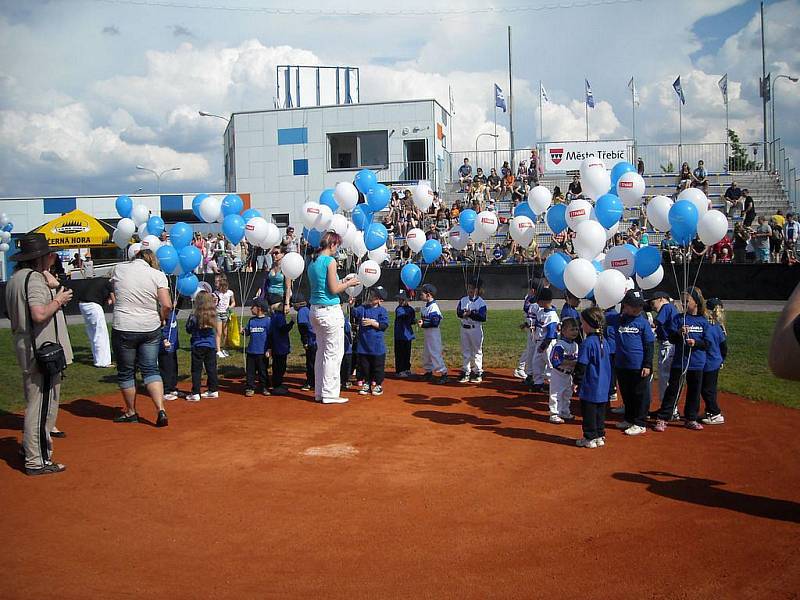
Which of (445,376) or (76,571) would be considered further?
(445,376)

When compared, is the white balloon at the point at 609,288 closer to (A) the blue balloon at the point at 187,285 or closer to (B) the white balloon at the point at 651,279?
(B) the white balloon at the point at 651,279

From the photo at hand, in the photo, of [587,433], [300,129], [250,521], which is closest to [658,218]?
[587,433]

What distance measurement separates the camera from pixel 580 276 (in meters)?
8.70

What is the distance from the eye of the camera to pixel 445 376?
11.7 metres

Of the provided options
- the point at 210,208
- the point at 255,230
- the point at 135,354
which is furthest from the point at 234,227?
the point at 135,354

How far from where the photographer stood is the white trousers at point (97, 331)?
44.4 feet

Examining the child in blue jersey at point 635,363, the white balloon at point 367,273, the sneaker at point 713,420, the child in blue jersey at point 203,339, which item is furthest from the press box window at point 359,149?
the sneaker at point 713,420

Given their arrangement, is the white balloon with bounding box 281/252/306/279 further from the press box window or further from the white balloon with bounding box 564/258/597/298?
the press box window

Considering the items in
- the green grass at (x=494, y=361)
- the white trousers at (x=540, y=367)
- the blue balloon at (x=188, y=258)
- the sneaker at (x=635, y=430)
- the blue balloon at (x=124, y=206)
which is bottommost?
the sneaker at (x=635, y=430)

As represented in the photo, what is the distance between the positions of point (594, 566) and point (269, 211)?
Result: 33.5 m

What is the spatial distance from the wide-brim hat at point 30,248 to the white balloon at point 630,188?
776 cm

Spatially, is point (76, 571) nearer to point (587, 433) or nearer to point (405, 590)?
point (405, 590)

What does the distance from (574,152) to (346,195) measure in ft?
76.5

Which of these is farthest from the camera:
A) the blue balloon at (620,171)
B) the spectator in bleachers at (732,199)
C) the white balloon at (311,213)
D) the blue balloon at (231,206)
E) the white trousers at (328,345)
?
the spectator in bleachers at (732,199)
